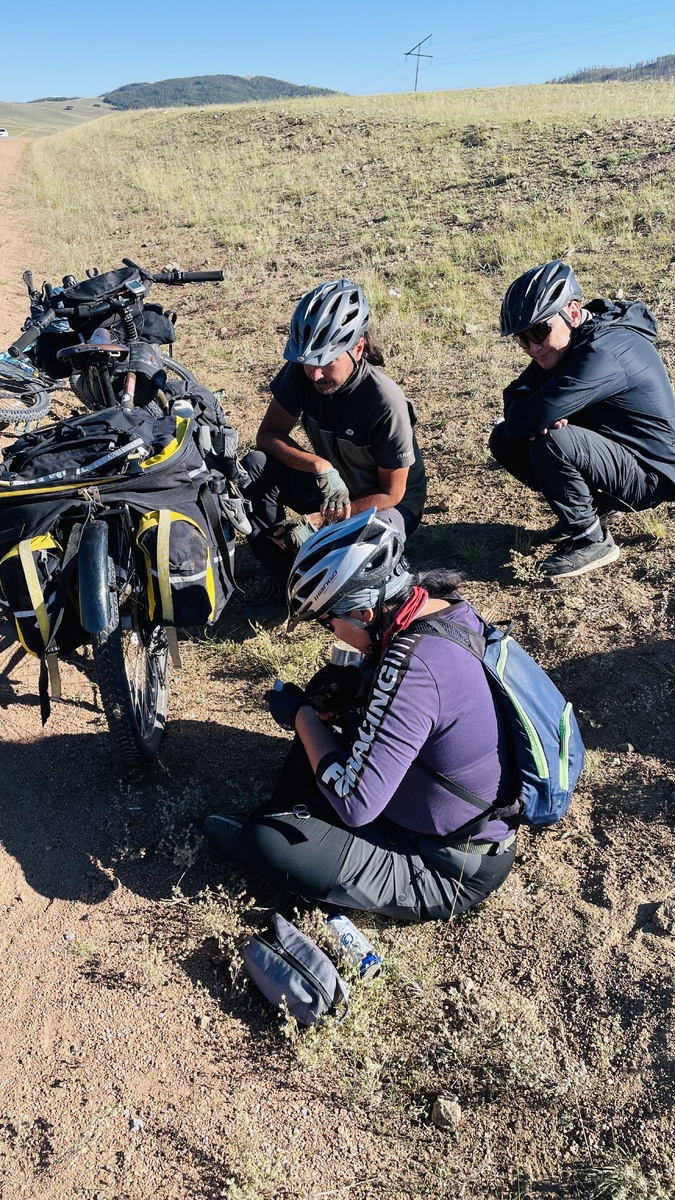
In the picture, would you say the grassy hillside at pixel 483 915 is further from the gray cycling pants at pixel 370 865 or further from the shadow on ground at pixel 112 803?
the gray cycling pants at pixel 370 865

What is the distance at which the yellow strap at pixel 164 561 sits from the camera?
325 cm

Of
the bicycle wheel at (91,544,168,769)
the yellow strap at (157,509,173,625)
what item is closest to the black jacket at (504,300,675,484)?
the yellow strap at (157,509,173,625)

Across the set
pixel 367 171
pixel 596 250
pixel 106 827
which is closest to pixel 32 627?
pixel 106 827

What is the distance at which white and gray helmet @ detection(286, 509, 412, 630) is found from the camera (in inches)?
104

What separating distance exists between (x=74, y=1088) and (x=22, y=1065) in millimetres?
214

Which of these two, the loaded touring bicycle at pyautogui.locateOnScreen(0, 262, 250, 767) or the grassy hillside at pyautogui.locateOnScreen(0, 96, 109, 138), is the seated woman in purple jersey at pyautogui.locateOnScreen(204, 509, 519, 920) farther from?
the grassy hillside at pyautogui.locateOnScreen(0, 96, 109, 138)

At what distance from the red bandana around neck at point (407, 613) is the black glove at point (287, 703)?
72cm

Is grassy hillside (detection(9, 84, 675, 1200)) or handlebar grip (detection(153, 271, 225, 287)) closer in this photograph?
grassy hillside (detection(9, 84, 675, 1200))

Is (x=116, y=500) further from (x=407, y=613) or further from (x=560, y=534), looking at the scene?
(x=560, y=534)

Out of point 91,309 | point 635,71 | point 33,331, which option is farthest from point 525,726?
point 635,71

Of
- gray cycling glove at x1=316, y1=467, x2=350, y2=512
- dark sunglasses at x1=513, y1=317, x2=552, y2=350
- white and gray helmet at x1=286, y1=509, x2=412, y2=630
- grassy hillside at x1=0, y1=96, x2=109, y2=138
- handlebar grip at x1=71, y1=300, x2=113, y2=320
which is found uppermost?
grassy hillside at x1=0, y1=96, x2=109, y2=138

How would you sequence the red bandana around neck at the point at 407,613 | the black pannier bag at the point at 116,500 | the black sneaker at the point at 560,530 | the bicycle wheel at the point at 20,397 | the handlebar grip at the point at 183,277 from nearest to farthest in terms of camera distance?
the red bandana around neck at the point at 407,613 < the black pannier bag at the point at 116,500 < the black sneaker at the point at 560,530 < the handlebar grip at the point at 183,277 < the bicycle wheel at the point at 20,397

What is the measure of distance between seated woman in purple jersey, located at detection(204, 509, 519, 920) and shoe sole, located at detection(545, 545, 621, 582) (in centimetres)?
208

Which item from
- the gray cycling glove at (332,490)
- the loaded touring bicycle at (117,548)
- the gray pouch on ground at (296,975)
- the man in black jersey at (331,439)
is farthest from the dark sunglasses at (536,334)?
the gray pouch on ground at (296,975)
